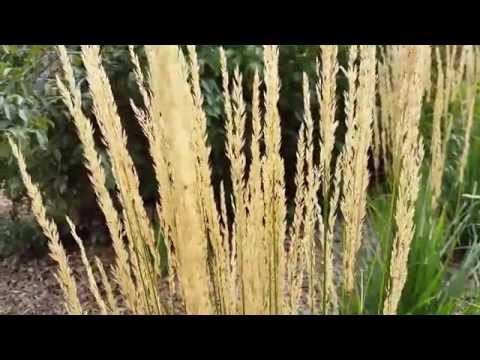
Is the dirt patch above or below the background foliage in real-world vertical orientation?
below

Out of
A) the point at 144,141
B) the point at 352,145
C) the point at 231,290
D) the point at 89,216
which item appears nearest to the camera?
the point at 231,290

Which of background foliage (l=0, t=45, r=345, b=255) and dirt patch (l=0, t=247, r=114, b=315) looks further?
dirt patch (l=0, t=247, r=114, b=315)

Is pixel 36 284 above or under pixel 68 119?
under

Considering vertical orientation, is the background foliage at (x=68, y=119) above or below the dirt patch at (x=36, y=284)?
above

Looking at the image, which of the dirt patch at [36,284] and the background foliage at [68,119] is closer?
the background foliage at [68,119]

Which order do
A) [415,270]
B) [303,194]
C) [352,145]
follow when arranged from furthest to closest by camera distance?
[415,270]
[303,194]
[352,145]

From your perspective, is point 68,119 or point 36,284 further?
point 36,284

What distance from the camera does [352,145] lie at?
3.90ft

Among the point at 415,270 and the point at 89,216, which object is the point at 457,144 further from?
the point at 89,216
